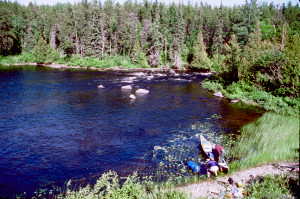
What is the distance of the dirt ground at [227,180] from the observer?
10.9 meters

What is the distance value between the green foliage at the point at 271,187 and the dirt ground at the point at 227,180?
0.83 meters

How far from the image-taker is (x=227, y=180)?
39.4ft

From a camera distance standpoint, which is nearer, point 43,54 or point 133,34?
point 43,54

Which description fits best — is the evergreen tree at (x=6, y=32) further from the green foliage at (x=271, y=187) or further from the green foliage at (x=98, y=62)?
the green foliage at (x=271, y=187)

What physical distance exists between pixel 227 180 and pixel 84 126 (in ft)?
45.0

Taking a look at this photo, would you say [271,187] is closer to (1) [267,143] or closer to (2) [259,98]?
(1) [267,143]

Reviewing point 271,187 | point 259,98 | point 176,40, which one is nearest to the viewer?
point 271,187

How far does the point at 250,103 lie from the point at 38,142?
24.4 metres

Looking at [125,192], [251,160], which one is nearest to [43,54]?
[125,192]

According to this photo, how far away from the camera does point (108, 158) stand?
1516cm

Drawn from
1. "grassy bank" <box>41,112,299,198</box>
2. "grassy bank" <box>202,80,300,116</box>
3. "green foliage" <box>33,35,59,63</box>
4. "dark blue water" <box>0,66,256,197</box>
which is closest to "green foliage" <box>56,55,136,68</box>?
"green foliage" <box>33,35,59,63</box>

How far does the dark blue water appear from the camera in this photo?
544 inches

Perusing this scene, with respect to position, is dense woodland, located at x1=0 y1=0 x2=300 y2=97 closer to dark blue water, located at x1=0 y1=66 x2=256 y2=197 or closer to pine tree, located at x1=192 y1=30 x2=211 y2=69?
pine tree, located at x1=192 y1=30 x2=211 y2=69

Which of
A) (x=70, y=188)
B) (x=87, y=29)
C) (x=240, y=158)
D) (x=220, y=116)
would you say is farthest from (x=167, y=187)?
(x=87, y=29)
